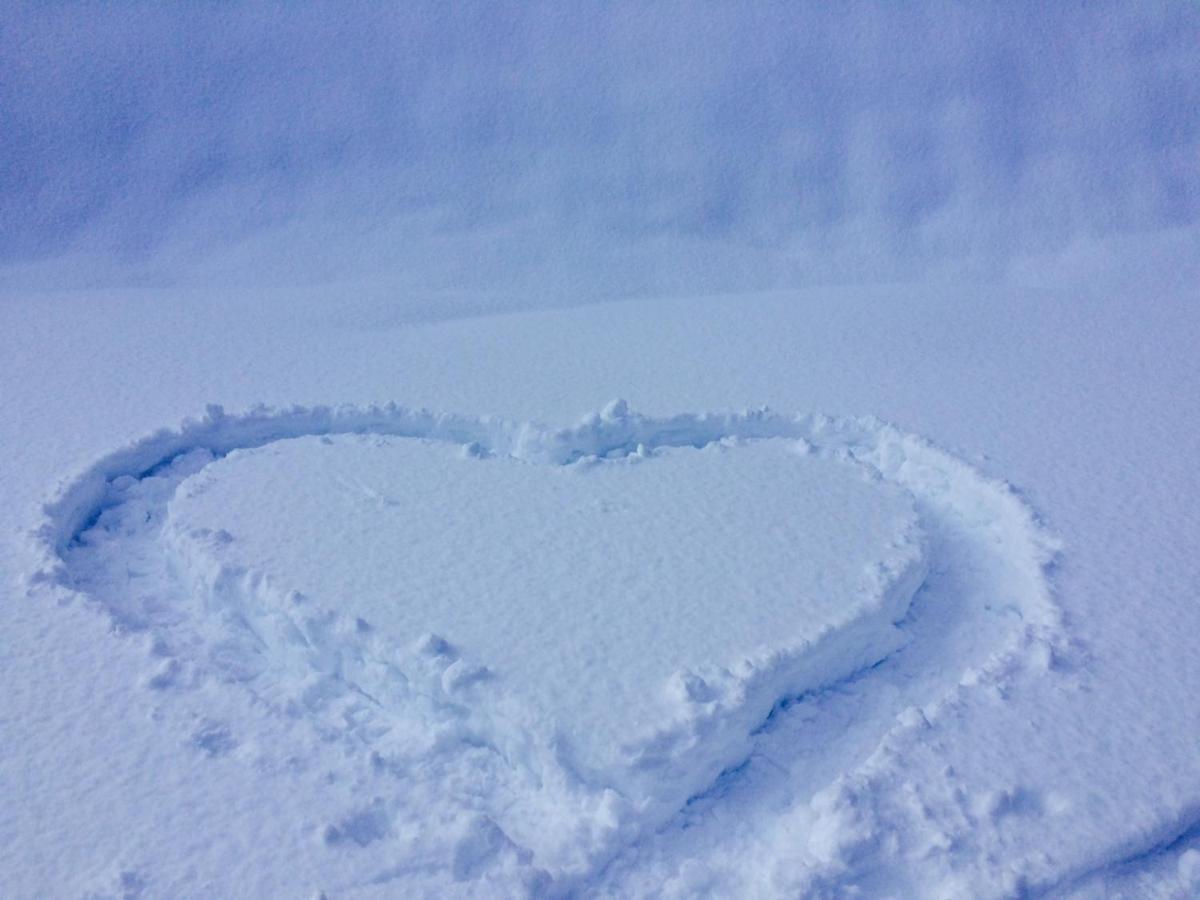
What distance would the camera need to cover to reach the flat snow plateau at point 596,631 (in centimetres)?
182

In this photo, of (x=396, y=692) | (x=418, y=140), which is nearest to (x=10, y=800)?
(x=396, y=692)

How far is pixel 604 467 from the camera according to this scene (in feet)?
9.87

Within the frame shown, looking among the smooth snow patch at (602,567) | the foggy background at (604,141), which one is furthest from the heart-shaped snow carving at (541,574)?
the foggy background at (604,141)

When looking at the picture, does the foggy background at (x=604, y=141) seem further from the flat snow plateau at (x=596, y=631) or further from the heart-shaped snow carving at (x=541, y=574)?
the heart-shaped snow carving at (x=541, y=574)

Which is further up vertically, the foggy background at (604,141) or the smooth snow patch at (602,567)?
the foggy background at (604,141)

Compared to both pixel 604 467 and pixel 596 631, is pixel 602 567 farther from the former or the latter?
pixel 604 467

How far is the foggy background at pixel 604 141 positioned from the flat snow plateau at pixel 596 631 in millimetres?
2283

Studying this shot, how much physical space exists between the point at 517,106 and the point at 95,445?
4.31m

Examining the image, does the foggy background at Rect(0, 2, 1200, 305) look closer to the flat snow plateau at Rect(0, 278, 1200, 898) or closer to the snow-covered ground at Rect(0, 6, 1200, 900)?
the snow-covered ground at Rect(0, 6, 1200, 900)

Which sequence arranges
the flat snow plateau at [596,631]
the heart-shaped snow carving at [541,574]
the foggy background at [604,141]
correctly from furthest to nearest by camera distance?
the foggy background at [604,141] → the heart-shaped snow carving at [541,574] → the flat snow plateau at [596,631]

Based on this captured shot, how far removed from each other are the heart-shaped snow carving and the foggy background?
2.76 m

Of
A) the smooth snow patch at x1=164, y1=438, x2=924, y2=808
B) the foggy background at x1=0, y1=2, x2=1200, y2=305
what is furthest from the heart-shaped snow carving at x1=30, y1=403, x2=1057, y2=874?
the foggy background at x1=0, y1=2, x2=1200, y2=305

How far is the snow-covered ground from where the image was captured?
6.20 ft

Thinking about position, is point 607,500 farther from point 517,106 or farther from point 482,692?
point 517,106
